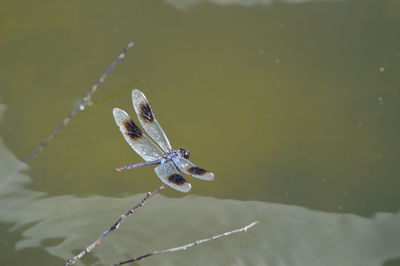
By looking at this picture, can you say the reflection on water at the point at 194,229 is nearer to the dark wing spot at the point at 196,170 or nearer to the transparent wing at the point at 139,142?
the transparent wing at the point at 139,142

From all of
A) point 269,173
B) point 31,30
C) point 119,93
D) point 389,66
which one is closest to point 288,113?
point 269,173

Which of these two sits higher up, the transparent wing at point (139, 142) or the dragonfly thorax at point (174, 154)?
the transparent wing at point (139, 142)

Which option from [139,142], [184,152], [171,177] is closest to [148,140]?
[139,142]

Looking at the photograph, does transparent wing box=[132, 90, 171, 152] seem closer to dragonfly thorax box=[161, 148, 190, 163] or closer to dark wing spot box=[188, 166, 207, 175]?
dragonfly thorax box=[161, 148, 190, 163]

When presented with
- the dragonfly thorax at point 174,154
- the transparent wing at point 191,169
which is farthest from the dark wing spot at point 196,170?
the dragonfly thorax at point 174,154

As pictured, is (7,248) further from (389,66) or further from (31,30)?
(389,66)

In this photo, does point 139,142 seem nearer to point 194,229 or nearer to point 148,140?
point 148,140

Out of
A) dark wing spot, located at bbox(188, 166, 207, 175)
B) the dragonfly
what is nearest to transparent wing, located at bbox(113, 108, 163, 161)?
the dragonfly
